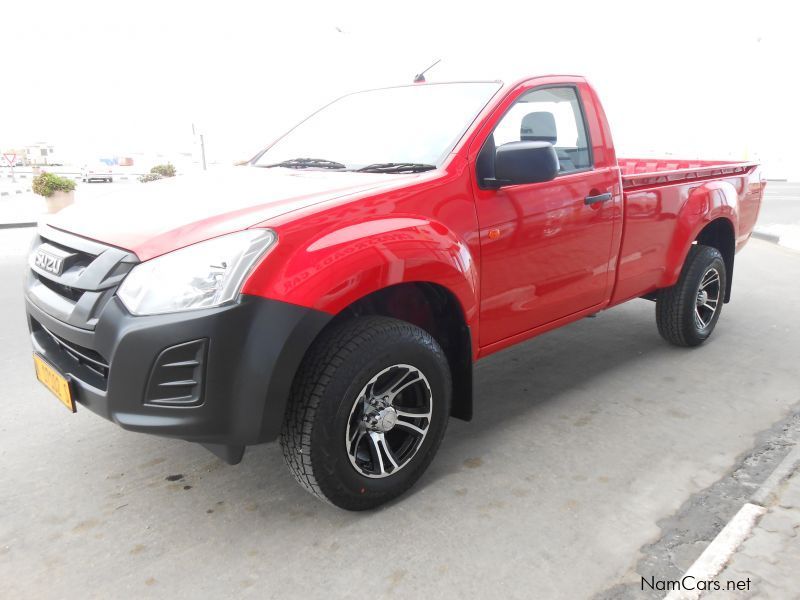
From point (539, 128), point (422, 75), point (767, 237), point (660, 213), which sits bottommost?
point (767, 237)

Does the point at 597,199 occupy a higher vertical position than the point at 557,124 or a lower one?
lower

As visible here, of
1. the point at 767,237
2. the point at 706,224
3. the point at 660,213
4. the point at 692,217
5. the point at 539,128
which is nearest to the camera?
the point at 539,128

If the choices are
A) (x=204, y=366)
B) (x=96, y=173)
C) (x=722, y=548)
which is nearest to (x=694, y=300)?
(x=722, y=548)

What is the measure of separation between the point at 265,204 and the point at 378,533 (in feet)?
4.14

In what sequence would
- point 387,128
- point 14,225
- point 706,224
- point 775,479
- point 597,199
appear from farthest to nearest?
1. point 14,225
2. point 706,224
3. point 597,199
4. point 387,128
5. point 775,479

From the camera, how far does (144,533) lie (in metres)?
2.39

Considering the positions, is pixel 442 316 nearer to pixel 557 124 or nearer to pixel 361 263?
pixel 361 263

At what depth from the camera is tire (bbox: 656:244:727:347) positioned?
4.20 meters

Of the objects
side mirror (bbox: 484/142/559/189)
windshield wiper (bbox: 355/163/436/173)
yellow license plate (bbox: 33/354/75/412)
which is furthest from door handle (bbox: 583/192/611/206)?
yellow license plate (bbox: 33/354/75/412)

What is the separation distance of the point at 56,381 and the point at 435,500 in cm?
150

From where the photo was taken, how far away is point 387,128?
315 cm

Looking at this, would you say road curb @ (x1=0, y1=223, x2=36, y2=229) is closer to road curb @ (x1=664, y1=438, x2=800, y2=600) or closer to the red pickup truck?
the red pickup truck

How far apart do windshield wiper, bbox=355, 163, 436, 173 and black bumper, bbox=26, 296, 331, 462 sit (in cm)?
89

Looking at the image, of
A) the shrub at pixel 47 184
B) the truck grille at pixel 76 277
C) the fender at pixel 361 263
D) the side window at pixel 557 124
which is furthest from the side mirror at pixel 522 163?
the shrub at pixel 47 184
